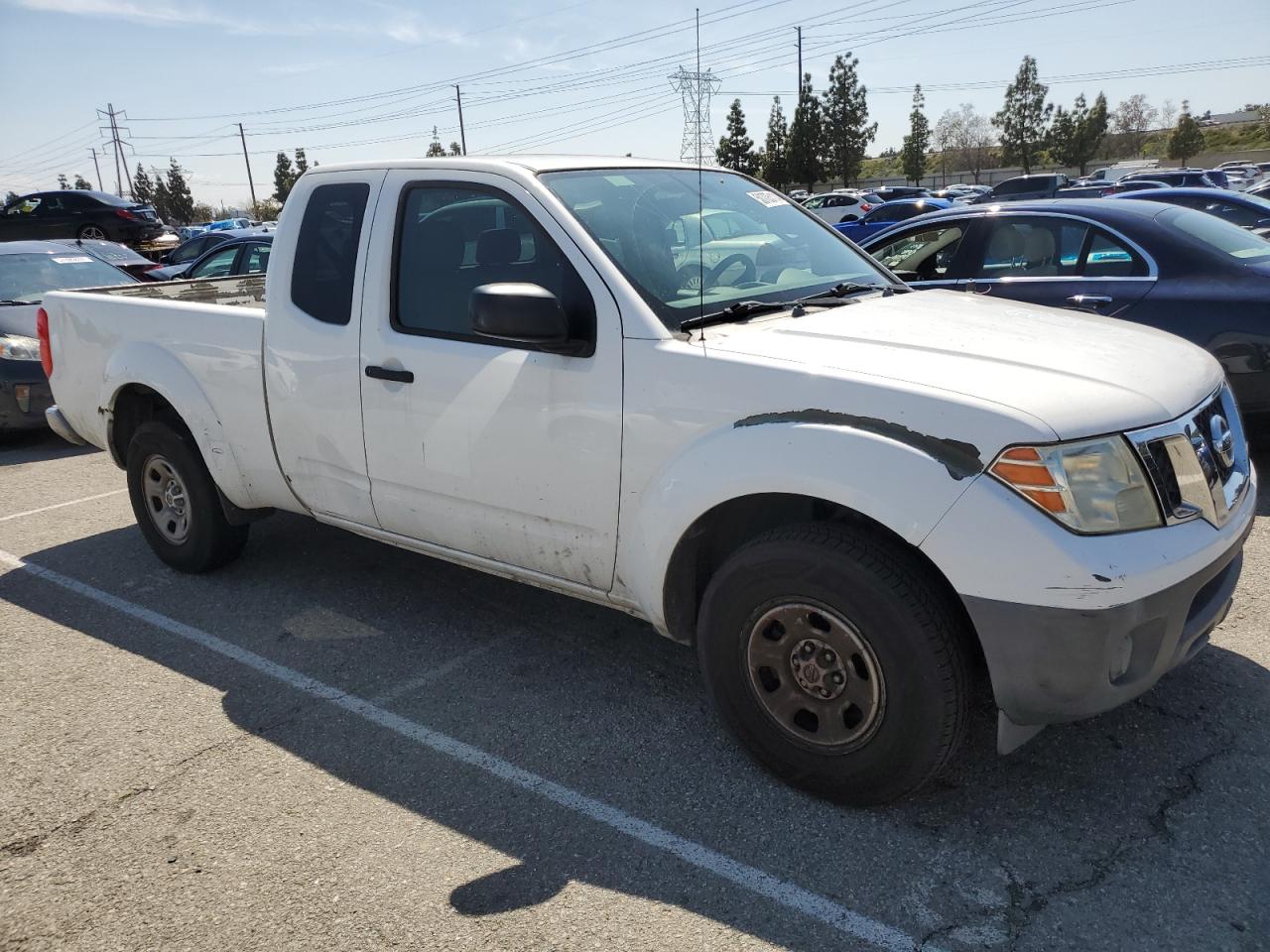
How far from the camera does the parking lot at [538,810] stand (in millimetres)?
2529

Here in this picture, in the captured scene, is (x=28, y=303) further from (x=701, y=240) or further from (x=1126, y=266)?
(x=1126, y=266)

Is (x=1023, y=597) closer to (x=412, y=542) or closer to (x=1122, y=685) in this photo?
(x=1122, y=685)

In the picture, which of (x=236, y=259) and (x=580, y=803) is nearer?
(x=580, y=803)

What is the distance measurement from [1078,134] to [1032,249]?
232ft

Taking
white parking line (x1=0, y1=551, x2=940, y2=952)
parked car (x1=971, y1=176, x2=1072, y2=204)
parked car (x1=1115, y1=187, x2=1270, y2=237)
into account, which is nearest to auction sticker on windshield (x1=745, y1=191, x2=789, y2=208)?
white parking line (x1=0, y1=551, x2=940, y2=952)

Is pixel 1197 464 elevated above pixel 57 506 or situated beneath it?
elevated above

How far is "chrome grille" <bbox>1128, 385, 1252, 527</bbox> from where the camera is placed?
2576 mm

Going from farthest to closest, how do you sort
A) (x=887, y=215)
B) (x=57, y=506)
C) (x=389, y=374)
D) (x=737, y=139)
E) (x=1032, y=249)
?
(x=737, y=139) < (x=887, y=215) < (x=57, y=506) < (x=1032, y=249) < (x=389, y=374)

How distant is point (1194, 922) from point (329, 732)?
8.76 ft

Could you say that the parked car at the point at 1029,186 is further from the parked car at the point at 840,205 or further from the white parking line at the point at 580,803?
the white parking line at the point at 580,803

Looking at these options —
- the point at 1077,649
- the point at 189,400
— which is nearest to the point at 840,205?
the point at 189,400

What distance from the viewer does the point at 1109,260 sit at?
610cm

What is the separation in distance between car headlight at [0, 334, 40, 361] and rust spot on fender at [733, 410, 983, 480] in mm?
7926

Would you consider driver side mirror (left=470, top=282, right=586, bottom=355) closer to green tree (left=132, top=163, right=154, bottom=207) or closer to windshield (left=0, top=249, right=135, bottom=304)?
windshield (left=0, top=249, right=135, bottom=304)
